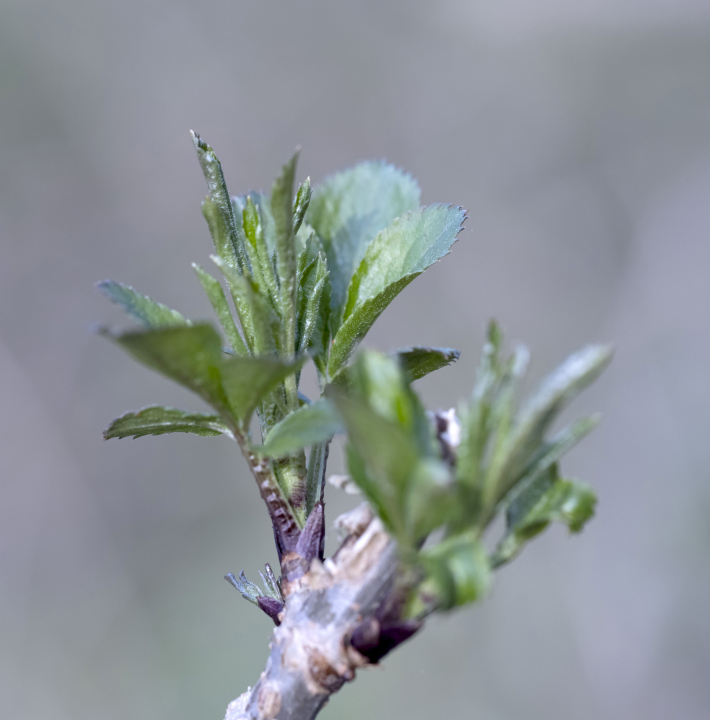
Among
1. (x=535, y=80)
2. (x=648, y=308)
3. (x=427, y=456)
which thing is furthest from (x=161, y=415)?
(x=535, y=80)

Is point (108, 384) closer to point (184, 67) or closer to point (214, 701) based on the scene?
point (214, 701)

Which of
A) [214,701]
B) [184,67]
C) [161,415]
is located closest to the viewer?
[161,415]

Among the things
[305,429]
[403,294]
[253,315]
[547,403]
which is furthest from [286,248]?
[403,294]

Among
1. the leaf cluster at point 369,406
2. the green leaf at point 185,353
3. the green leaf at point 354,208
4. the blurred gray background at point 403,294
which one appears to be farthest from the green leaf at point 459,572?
the blurred gray background at point 403,294

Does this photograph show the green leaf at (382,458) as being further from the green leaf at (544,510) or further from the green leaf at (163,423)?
the green leaf at (163,423)

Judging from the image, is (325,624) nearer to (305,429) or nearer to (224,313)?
(305,429)

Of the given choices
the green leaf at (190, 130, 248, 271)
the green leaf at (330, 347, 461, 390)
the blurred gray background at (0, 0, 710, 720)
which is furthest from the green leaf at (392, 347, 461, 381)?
the blurred gray background at (0, 0, 710, 720)
